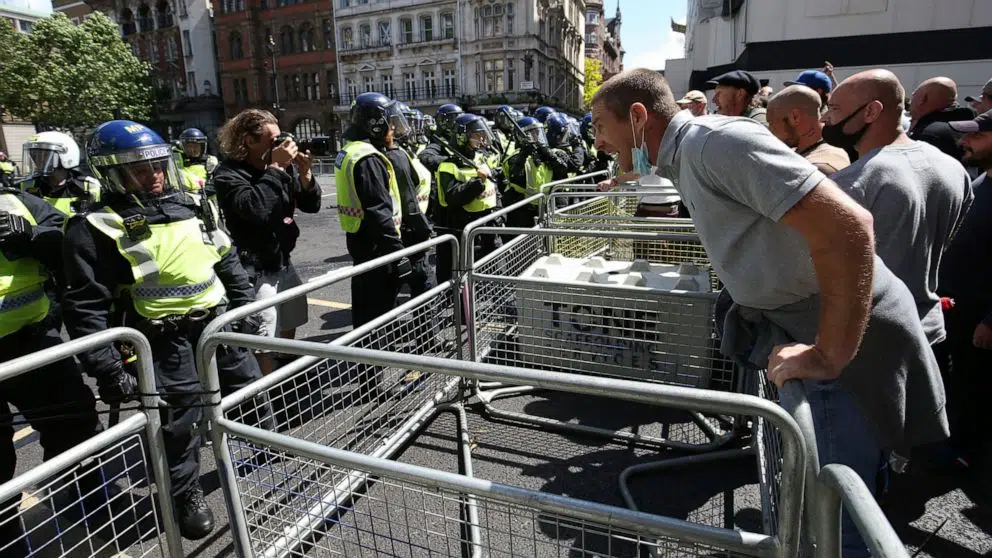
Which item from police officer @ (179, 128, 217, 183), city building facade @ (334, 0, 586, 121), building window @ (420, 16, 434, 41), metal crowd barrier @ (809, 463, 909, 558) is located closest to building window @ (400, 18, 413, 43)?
city building facade @ (334, 0, 586, 121)

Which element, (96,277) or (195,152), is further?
(195,152)

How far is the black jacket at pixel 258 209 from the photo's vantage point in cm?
354

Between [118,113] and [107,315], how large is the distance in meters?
49.9

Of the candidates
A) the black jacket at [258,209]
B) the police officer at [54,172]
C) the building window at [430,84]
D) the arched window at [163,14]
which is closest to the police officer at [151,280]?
the black jacket at [258,209]

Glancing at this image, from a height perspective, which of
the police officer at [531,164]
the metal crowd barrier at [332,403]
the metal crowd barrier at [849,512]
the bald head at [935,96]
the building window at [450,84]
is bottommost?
the metal crowd barrier at [332,403]

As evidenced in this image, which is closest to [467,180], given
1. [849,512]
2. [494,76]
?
[849,512]

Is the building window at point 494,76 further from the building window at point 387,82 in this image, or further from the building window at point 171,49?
the building window at point 171,49

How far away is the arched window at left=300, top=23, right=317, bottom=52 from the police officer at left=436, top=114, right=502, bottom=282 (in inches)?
2004

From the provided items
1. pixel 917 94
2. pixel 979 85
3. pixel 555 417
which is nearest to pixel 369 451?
pixel 555 417

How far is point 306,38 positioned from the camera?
5072 centimetres

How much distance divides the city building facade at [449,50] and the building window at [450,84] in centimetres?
8

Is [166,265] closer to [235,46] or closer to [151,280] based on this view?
[151,280]

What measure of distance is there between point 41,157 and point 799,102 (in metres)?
5.86

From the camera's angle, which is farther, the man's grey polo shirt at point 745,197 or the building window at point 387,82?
the building window at point 387,82
